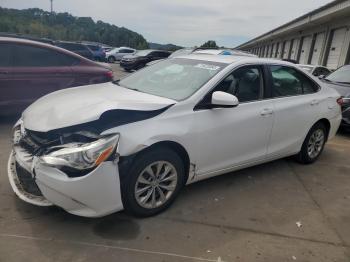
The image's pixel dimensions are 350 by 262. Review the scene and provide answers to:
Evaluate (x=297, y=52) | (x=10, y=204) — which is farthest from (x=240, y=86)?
(x=297, y=52)

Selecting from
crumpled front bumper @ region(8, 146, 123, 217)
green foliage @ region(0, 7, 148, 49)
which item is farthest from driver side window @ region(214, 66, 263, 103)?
green foliage @ region(0, 7, 148, 49)

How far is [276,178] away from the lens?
479 centimetres

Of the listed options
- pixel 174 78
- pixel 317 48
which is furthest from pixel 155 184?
pixel 317 48

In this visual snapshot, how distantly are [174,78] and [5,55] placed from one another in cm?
360

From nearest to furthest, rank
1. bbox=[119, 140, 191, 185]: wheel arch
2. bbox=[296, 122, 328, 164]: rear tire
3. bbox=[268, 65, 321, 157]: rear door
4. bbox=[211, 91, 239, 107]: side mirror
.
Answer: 1. bbox=[119, 140, 191, 185]: wheel arch
2. bbox=[211, 91, 239, 107]: side mirror
3. bbox=[268, 65, 321, 157]: rear door
4. bbox=[296, 122, 328, 164]: rear tire

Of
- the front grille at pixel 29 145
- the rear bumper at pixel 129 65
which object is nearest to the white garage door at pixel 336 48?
the rear bumper at pixel 129 65

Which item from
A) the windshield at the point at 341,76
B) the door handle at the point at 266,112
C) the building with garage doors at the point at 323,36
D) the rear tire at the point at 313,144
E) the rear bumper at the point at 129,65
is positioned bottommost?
the rear bumper at the point at 129,65

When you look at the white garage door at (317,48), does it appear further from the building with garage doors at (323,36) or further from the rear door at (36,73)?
the rear door at (36,73)

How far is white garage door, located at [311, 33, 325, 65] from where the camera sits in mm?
23747

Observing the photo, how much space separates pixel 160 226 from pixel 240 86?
1.90 meters

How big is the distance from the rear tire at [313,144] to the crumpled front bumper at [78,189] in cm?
323

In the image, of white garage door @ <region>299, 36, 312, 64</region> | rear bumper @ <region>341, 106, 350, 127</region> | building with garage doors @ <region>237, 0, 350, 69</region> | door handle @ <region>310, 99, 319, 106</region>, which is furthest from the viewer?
white garage door @ <region>299, 36, 312, 64</region>

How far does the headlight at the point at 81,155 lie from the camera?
2861mm

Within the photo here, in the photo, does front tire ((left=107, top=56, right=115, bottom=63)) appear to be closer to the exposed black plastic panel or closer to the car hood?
the car hood
